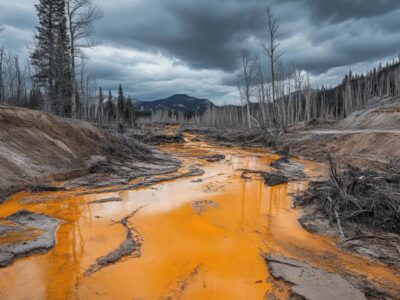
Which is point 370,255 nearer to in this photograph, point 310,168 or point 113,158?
point 310,168

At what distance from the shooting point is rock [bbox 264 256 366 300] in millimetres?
3734

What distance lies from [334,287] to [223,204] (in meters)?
4.45

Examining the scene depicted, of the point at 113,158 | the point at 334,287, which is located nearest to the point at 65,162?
the point at 113,158

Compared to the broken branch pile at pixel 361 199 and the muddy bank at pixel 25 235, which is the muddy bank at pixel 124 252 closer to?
the muddy bank at pixel 25 235

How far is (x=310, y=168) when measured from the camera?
14430mm

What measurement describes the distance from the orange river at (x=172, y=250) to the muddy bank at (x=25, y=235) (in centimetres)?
16

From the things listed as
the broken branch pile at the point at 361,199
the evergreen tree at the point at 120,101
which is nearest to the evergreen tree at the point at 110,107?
the evergreen tree at the point at 120,101

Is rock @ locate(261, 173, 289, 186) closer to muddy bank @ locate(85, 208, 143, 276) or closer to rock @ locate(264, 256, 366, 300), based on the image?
muddy bank @ locate(85, 208, 143, 276)

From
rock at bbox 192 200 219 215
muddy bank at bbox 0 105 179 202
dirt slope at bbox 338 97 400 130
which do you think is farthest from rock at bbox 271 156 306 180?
dirt slope at bbox 338 97 400 130

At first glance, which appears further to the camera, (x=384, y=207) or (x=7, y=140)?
(x=7, y=140)

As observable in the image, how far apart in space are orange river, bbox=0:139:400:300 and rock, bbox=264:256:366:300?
0.54 feet

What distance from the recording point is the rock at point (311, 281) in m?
3.73

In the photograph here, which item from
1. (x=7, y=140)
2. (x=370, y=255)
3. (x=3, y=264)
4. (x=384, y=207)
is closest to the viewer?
(x=3, y=264)

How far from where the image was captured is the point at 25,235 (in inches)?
214
